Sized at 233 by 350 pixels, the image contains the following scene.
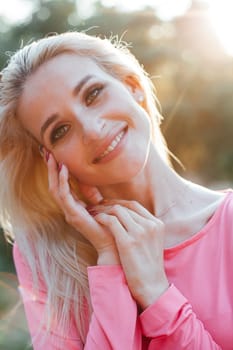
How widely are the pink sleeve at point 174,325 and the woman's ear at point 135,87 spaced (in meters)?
0.70

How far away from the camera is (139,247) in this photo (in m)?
2.19

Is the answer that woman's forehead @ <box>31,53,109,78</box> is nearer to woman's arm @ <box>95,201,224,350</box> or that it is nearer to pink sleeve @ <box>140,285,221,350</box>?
woman's arm @ <box>95,201,224,350</box>

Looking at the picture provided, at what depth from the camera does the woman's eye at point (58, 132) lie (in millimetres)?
2314

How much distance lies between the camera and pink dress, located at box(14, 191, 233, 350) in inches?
80.5

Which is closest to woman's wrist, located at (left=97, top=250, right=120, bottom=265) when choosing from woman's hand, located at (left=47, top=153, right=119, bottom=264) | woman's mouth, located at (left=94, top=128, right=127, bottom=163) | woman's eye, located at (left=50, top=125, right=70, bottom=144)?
woman's hand, located at (left=47, top=153, right=119, bottom=264)

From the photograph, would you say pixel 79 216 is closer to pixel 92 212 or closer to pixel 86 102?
pixel 92 212

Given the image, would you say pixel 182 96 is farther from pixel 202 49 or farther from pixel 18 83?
pixel 18 83

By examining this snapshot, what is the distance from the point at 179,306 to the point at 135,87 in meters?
0.82

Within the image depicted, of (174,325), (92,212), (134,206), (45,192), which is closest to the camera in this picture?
(174,325)

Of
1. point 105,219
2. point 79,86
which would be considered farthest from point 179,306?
point 79,86

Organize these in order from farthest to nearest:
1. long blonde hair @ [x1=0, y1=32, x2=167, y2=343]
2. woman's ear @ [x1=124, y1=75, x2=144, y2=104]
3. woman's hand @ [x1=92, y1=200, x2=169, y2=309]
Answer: woman's ear @ [x1=124, y1=75, x2=144, y2=104] < long blonde hair @ [x1=0, y1=32, x2=167, y2=343] < woman's hand @ [x1=92, y1=200, x2=169, y2=309]

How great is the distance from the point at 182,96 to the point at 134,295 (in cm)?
509

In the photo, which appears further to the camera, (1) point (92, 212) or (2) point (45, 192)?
(2) point (45, 192)

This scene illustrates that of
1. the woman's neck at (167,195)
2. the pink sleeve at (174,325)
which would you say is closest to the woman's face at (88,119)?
the woman's neck at (167,195)
